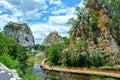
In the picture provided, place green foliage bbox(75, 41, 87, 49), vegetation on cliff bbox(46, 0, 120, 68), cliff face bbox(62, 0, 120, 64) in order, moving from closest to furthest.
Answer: vegetation on cliff bbox(46, 0, 120, 68) → cliff face bbox(62, 0, 120, 64) → green foliage bbox(75, 41, 87, 49)

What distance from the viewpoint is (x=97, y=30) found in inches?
4673

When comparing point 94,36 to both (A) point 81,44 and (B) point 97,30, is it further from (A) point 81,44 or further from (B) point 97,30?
(A) point 81,44

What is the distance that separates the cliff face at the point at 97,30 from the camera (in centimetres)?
11294

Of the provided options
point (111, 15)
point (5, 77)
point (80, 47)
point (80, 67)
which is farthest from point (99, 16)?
point (5, 77)

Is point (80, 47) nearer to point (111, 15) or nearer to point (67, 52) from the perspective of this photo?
point (67, 52)

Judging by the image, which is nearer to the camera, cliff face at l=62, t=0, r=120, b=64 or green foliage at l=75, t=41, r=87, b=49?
cliff face at l=62, t=0, r=120, b=64

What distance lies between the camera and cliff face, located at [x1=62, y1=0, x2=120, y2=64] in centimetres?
11294

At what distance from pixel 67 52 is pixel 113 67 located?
27.5 m

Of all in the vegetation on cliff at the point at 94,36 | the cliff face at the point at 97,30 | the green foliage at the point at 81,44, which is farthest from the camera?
→ the green foliage at the point at 81,44

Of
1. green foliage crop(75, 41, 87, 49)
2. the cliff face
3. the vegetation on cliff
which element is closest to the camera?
the vegetation on cliff

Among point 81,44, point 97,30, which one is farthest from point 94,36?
point 81,44

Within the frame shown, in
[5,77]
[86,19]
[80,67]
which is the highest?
[86,19]

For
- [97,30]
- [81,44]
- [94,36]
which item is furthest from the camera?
[97,30]

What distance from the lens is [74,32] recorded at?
417 feet
